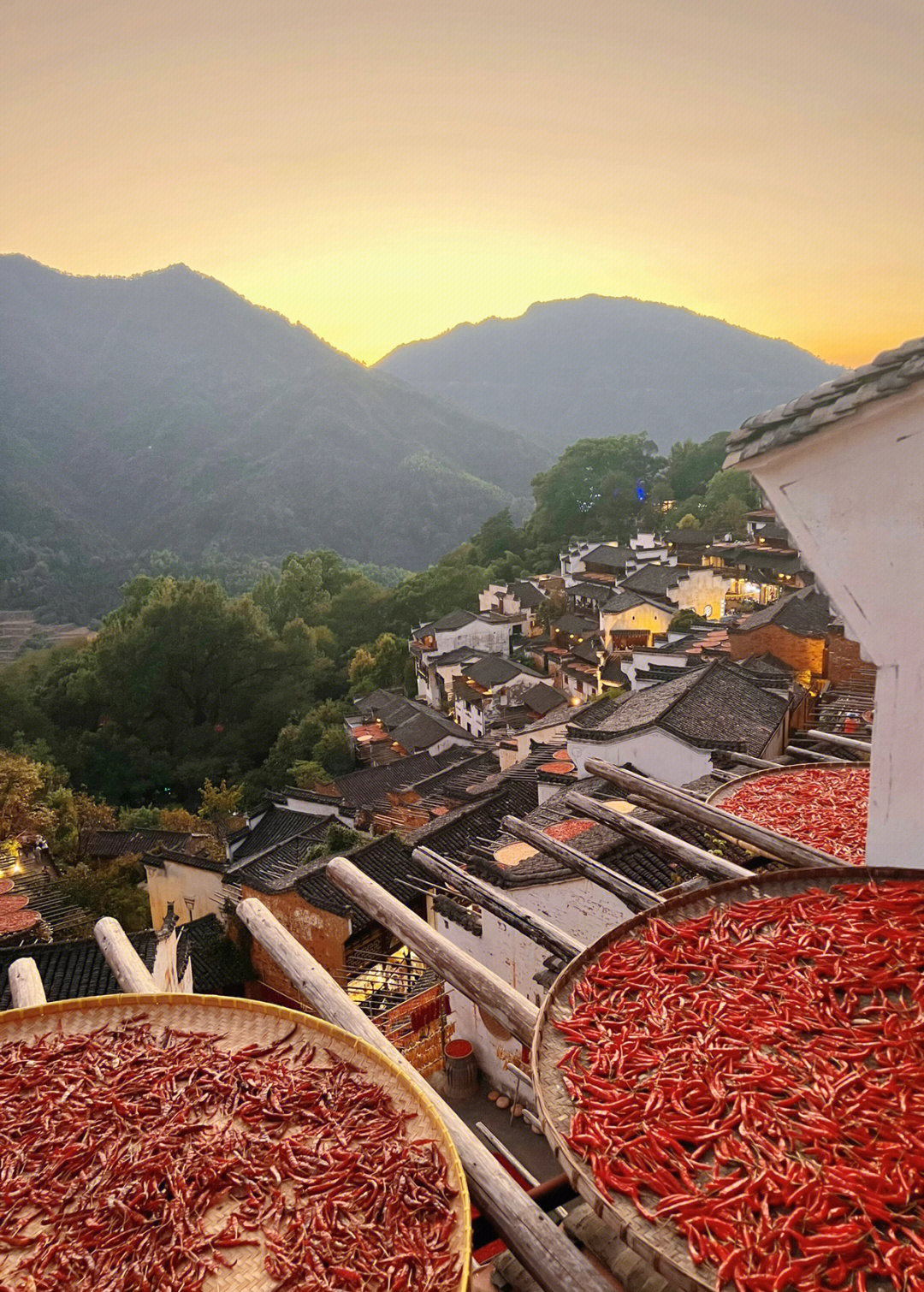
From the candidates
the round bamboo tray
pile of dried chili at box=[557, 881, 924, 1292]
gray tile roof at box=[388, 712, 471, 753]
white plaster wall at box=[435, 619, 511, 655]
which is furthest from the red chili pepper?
white plaster wall at box=[435, 619, 511, 655]

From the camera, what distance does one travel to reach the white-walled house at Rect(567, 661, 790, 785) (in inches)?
515

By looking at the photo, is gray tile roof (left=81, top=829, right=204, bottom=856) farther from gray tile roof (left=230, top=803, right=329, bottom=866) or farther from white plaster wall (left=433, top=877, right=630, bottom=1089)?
white plaster wall (left=433, top=877, right=630, bottom=1089)

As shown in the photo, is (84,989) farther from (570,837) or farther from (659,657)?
(659,657)

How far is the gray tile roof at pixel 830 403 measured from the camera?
3061mm

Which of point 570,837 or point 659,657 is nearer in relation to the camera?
point 570,837

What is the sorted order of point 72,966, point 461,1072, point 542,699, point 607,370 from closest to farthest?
1. point 72,966
2. point 461,1072
3. point 542,699
4. point 607,370

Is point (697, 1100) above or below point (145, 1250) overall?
above

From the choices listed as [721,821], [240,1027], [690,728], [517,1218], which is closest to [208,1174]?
[240,1027]

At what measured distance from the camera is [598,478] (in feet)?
192

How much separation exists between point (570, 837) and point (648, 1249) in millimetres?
8912

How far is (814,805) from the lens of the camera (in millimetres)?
5078

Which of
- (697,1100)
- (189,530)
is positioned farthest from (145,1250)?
(189,530)

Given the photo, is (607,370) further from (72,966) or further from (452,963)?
(452,963)

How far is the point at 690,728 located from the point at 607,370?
17290 cm
